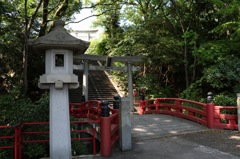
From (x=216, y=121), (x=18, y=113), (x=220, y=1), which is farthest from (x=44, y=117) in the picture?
(x=220, y=1)

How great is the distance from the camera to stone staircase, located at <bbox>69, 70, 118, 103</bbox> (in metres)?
18.6

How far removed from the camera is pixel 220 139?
780 cm

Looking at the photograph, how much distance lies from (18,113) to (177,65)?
11346mm

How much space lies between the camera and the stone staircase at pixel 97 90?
1862 centimetres

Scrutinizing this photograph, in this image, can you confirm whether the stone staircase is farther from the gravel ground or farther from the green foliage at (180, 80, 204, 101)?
the gravel ground

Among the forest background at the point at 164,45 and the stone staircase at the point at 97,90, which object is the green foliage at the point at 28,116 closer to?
the forest background at the point at 164,45

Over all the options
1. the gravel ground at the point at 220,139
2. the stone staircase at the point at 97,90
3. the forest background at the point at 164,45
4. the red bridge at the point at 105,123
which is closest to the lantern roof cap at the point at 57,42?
the red bridge at the point at 105,123

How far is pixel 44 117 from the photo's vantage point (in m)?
7.76

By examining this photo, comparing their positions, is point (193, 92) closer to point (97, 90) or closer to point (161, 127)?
point (161, 127)

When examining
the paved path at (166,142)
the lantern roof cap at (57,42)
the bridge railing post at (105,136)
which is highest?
the lantern roof cap at (57,42)

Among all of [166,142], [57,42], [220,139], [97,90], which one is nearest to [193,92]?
[220,139]

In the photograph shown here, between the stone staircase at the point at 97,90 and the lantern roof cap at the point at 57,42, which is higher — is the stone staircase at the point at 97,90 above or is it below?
below

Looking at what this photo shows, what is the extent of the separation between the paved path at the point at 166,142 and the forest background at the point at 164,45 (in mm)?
2415

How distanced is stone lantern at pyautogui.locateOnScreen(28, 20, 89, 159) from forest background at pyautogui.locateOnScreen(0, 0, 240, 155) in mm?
6291
